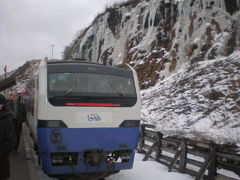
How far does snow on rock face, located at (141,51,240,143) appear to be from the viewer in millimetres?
12019

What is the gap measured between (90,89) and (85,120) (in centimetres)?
71

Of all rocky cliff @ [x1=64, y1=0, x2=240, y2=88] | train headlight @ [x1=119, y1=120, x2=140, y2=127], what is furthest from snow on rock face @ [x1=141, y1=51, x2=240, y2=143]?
train headlight @ [x1=119, y1=120, x2=140, y2=127]

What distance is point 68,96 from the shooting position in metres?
5.99

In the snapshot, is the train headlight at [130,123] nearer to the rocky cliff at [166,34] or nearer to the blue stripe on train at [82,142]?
the blue stripe on train at [82,142]

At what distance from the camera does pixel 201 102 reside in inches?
587

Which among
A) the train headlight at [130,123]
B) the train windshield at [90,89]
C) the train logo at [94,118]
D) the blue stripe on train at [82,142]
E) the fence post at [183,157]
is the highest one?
the train windshield at [90,89]

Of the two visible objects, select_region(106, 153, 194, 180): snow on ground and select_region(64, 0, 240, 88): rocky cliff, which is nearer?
select_region(106, 153, 194, 180): snow on ground

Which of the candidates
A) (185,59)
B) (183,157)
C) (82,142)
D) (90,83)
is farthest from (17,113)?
(185,59)

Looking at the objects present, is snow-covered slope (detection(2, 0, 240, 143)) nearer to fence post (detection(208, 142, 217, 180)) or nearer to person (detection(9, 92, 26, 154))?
fence post (detection(208, 142, 217, 180))

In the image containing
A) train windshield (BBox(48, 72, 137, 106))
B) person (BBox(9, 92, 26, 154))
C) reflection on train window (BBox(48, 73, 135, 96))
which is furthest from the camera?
person (BBox(9, 92, 26, 154))

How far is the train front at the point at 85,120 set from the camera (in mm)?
5859

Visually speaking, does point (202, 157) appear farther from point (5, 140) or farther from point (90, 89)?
point (5, 140)

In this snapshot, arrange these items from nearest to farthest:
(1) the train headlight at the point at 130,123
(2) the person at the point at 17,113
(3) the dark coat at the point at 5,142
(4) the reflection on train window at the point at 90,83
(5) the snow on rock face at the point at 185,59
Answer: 1. (3) the dark coat at the point at 5,142
2. (4) the reflection on train window at the point at 90,83
3. (1) the train headlight at the point at 130,123
4. (2) the person at the point at 17,113
5. (5) the snow on rock face at the point at 185,59

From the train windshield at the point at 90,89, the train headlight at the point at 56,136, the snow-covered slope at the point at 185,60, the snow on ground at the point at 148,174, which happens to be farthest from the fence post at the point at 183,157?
the train headlight at the point at 56,136
